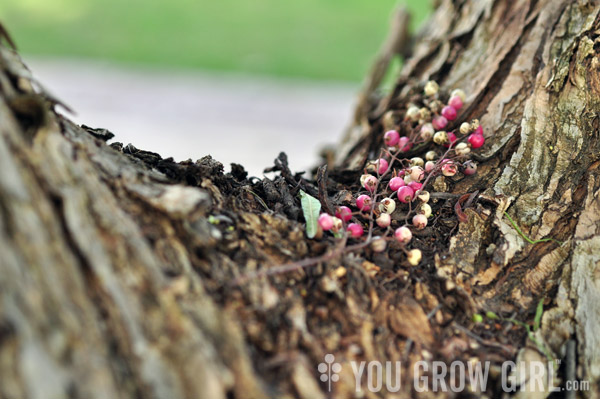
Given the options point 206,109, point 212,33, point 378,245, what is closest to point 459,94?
point 378,245

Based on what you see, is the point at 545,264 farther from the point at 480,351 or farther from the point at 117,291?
the point at 117,291

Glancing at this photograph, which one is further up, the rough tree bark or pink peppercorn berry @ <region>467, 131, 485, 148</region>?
pink peppercorn berry @ <region>467, 131, 485, 148</region>

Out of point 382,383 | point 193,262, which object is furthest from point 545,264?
point 193,262

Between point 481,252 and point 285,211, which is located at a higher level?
point 285,211

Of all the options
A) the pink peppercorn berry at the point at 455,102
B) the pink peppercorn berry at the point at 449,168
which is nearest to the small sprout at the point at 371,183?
the pink peppercorn berry at the point at 449,168

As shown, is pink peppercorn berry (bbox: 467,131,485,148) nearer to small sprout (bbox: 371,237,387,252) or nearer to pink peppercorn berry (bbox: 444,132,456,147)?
pink peppercorn berry (bbox: 444,132,456,147)

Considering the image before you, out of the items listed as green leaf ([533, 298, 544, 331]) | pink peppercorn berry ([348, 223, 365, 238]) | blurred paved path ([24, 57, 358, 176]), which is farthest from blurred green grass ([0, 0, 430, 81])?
green leaf ([533, 298, 544, 331])

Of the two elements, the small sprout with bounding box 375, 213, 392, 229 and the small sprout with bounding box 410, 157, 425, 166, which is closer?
the small sprout with bounding box 375, 213, 392, 229
